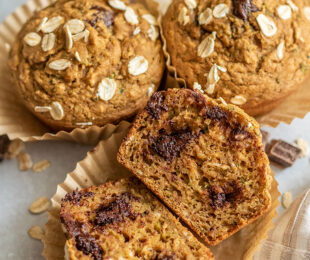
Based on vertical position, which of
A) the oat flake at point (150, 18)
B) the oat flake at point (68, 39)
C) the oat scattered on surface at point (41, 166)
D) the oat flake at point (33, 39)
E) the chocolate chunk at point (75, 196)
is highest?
the oat flake at point (150, 18)

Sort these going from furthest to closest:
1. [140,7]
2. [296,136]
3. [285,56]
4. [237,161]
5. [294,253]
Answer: [296,136] → [140,7] → [285,56] → [294,253] → [237,161]

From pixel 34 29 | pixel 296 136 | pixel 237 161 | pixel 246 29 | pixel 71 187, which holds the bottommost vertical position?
pixel 71 187

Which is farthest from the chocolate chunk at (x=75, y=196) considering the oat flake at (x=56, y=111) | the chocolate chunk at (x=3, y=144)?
the chocolate chunk at (x=3, y=144)

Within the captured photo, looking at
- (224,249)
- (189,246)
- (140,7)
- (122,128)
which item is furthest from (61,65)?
(224,249)

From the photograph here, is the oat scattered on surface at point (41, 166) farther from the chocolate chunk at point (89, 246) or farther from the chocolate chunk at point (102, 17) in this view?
the chocolate chunk at point (102, 17)

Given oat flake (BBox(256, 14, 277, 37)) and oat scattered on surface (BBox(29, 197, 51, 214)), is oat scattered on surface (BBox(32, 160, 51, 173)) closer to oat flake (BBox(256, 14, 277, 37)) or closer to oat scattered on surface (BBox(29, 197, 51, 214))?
oat scattered on surface (BBox(29, 197, 51, 214))

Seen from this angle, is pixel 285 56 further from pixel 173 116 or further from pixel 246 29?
pixel 173 116
